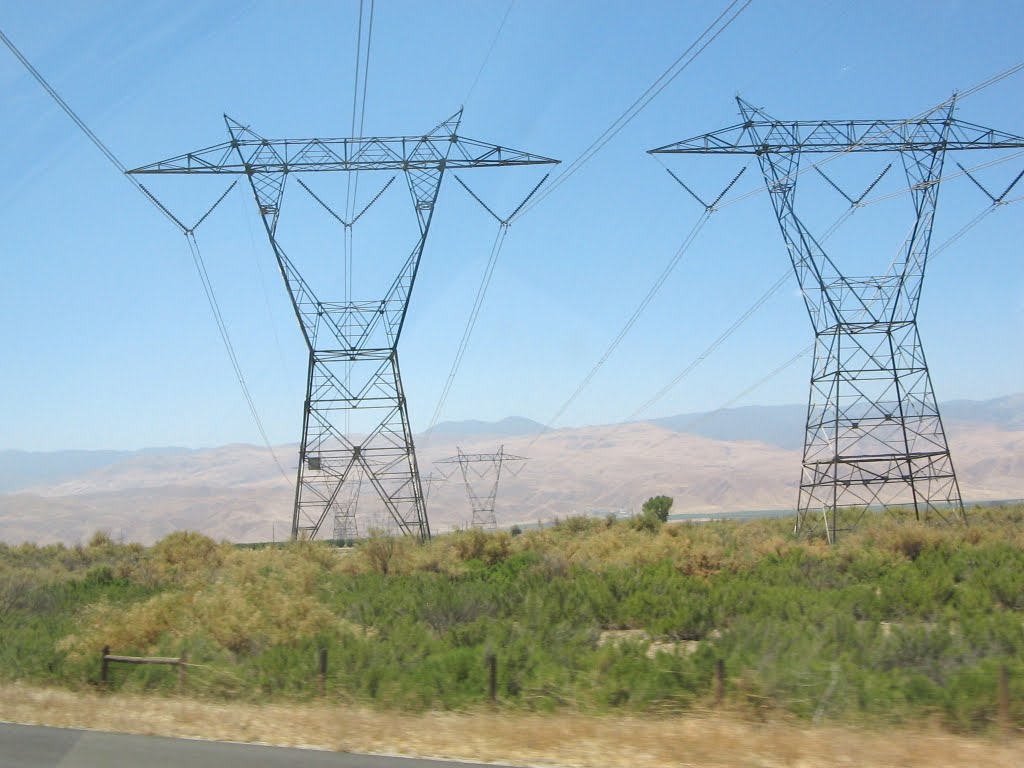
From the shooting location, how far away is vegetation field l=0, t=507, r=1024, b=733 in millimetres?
16922

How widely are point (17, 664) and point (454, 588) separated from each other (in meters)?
13.6

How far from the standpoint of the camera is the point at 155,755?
48.3 ft

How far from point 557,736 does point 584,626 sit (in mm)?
10958

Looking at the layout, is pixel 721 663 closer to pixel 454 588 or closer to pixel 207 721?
pixel 207 721

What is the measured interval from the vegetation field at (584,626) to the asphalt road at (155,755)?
361cm

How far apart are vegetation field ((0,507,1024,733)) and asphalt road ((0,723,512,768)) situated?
11.8 ft

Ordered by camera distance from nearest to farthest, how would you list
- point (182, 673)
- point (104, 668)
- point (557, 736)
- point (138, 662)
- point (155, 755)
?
point (155, 755) < point (557, 736) < point (182, 673) < point (138, 662) < point (104, 668)

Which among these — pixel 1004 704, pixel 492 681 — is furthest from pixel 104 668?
pixel 1004 704

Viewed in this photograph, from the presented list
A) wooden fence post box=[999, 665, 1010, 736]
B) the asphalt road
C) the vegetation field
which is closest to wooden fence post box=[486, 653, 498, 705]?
the vegetation field

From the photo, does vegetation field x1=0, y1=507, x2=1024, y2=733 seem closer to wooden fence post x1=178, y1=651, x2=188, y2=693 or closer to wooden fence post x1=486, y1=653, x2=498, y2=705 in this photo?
wooden fence post x1=486, y1=653, x2=498, y2=705

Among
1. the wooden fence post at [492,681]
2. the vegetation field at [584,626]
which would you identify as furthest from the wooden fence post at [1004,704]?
the wooden fence post at [492,681]

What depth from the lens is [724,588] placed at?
3041 centimetres

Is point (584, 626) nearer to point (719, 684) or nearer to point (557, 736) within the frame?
point (719, 684)

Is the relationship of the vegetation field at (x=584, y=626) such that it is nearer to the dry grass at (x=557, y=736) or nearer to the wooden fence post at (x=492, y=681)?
the wooden fence post at (x=492, y=681)
